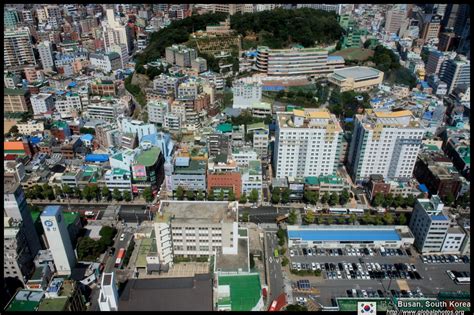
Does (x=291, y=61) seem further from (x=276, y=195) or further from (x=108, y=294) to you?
(x=108, y=294)

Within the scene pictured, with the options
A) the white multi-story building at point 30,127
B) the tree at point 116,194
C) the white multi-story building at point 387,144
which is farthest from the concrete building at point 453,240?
the white multi-story building at point 30,127

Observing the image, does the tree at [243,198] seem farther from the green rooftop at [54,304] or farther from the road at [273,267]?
the green rooftop at [54,304]

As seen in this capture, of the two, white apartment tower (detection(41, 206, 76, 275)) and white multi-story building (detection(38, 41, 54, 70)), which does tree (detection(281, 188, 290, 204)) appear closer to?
white apartment tower (detection(41, 206, 76, 275))

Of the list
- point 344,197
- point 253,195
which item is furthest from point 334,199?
point 253,195

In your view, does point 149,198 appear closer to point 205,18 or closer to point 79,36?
point 205,18

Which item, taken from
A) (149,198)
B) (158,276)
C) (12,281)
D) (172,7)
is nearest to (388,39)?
(172,7)
